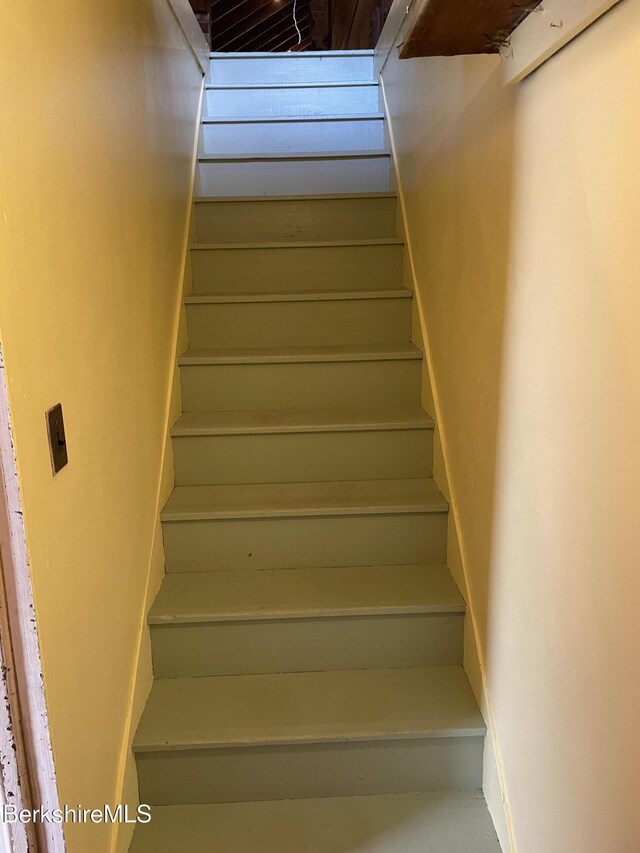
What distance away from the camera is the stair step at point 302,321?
2312 mm

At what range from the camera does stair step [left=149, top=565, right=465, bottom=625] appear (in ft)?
5.37

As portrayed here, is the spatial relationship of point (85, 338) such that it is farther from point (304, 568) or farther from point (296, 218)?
point (296, 218)

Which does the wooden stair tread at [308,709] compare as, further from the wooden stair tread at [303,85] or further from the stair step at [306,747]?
the wooden stair tread at [303,85]

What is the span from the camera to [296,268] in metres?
2.47

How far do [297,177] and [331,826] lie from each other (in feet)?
8.00

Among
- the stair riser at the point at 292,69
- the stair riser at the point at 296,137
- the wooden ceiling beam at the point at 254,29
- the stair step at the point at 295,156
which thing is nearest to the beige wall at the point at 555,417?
the stair step at the point at 295,156

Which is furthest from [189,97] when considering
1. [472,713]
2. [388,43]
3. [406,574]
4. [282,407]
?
[472,713]

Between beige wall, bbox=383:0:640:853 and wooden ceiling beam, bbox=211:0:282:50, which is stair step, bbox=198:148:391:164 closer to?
beige wall, bbox=383:0:640:853

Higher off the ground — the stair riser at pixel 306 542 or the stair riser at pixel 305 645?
the stair riser at pixel 306 542

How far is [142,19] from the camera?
1775 millimetres

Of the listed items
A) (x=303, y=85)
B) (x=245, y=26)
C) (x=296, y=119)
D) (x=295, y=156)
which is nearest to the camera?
(x=295, y=156)

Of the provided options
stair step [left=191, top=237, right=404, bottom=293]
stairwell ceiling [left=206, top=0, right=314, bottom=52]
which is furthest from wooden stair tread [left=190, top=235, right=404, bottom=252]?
stairwell ceiling [left=206, top=0, right=314, bottom=52]

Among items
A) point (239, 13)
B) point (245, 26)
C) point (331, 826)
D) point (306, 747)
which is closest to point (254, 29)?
point (245, 26)

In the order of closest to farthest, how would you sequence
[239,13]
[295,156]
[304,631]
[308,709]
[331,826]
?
[331,826] < [308,709] < [304,631] < [295,156] < [239,13]
